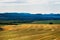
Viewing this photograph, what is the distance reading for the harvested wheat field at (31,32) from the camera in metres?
1.74

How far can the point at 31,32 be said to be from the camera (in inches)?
72.8

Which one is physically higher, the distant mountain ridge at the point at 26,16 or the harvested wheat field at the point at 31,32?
the distant mountain ridge at the point at 26,16

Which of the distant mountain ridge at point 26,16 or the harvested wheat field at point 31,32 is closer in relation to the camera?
the harvested wheat field at point 31,32

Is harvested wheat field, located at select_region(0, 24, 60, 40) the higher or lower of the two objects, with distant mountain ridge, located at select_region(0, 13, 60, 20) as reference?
lower

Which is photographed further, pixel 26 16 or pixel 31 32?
pixel 26 16

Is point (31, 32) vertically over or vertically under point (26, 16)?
under

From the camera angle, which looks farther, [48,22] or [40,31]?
[48,22]

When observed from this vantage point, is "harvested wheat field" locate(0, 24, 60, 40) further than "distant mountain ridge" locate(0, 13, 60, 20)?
No

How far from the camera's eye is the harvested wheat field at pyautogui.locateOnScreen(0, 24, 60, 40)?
1.74 meters

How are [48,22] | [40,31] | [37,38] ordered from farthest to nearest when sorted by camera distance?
[48,22] < [40,31] < [37,38]
